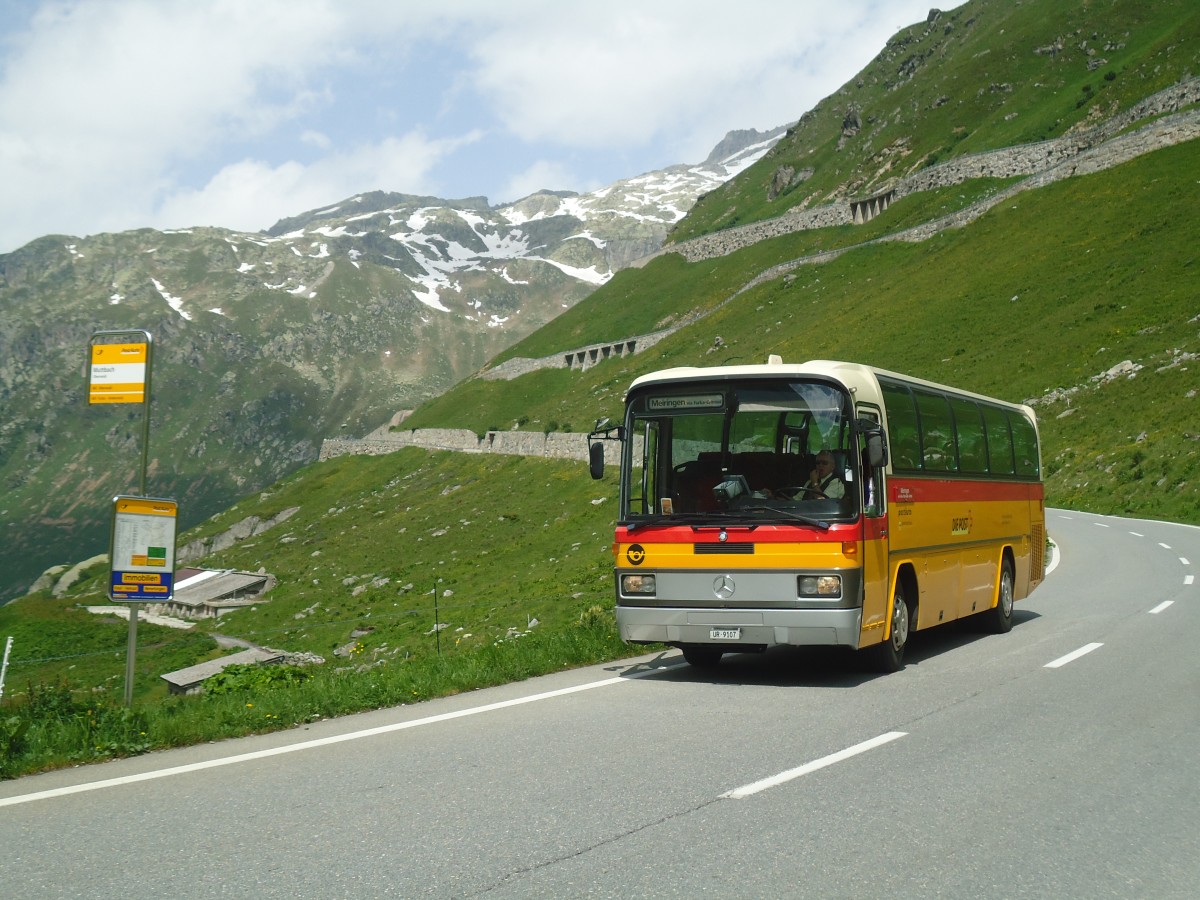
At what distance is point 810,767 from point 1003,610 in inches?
434

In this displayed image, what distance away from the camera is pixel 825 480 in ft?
41.7

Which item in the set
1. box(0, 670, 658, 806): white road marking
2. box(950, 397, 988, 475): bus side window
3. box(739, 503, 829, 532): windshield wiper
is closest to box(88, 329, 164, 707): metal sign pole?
box(0, 670, 658, 806): white road marking

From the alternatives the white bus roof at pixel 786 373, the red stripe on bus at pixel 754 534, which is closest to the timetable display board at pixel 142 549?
the red stripe on bus at pixel 754 534

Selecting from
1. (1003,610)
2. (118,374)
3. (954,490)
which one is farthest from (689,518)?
(1003,610)

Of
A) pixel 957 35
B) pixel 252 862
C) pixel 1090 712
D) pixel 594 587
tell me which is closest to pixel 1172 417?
pixel 594 587

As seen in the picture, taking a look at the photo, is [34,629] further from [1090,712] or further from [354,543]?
[1090,712]

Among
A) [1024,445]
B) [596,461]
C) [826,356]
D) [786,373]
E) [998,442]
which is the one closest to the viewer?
[596,461]

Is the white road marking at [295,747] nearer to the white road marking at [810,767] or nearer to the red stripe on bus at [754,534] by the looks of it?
the red stripe on bus at [754,534]

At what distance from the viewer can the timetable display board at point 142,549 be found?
11508 millimetres

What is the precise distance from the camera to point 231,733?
34.2 ft

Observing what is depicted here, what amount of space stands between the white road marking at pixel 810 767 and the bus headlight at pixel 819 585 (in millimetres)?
2503

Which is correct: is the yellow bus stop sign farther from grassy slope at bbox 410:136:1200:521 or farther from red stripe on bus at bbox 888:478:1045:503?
grassy slope at bbox 410:136:1200:521

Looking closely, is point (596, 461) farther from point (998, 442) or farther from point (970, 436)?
point (998, 442)

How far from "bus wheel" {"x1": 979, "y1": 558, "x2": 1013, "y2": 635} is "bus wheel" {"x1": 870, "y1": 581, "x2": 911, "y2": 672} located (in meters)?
4.27
